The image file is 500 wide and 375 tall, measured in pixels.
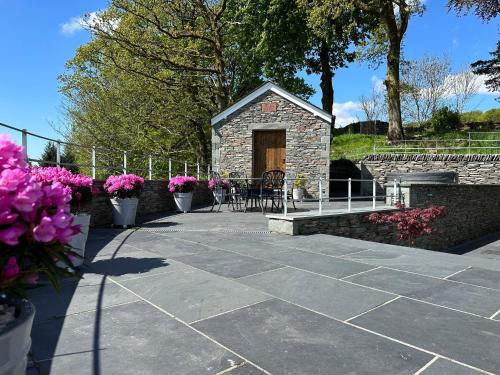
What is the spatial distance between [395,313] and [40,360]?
2.34 m

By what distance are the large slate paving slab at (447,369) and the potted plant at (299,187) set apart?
35.3ft

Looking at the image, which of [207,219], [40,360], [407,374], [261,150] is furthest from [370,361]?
[261,150]

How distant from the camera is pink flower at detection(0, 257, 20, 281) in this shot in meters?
1.18

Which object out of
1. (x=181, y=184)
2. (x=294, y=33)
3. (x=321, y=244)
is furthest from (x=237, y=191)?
(x=294, y=33)

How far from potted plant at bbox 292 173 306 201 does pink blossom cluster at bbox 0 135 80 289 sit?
1180 cm

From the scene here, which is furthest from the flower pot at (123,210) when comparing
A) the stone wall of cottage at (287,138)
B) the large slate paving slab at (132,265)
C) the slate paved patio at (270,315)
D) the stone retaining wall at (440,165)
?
the stone retaining wall at (440,165)

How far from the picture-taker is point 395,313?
9.66ft

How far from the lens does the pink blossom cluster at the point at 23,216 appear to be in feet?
3.82

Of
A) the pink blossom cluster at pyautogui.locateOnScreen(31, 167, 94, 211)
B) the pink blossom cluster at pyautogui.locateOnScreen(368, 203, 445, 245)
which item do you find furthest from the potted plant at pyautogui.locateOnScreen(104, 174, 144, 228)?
the pink blossom cluster at pyautogui.locateOnScreen(368, 203, 445, 245)

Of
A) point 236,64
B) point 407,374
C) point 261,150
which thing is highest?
point 236,64

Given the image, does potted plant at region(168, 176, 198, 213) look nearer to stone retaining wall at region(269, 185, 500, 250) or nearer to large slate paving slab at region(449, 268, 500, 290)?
stone retaining wall at region(269, 185, 500, 250)

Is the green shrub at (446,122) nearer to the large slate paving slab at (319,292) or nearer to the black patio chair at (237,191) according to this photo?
the black patio chair at (237,191)

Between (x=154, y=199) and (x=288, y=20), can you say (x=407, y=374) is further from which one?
(x=288, y=20)

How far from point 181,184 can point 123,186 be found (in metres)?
2.76
